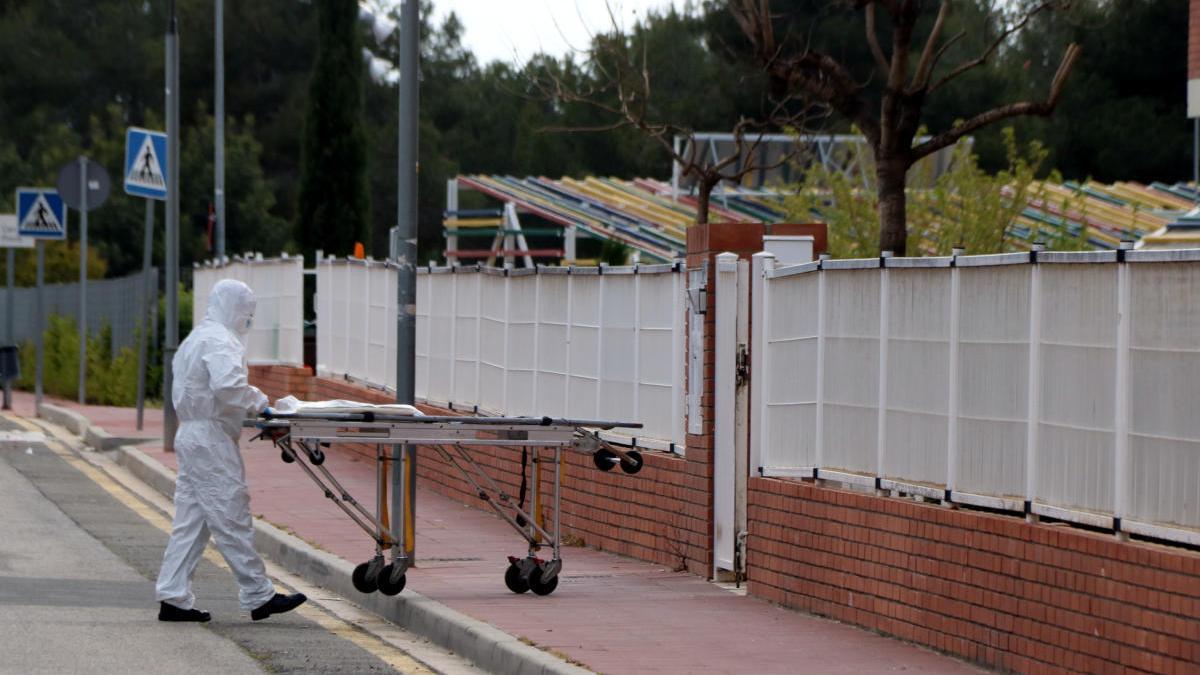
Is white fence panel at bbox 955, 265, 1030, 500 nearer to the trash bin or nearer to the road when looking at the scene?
the road

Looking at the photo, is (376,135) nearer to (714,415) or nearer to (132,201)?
(132,201)

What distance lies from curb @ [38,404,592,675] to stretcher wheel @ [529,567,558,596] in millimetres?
605

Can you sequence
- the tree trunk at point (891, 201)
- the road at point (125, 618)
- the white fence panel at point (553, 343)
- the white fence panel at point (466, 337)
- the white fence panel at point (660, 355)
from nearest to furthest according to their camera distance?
the road at point (125, 618) < the white fence panel at point (660, 355) < the white fence panel at point (553, 343) < the tree trunk at point (891, 201) < the white fence panel at point (466, 337)

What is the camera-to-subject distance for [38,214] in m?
25.7

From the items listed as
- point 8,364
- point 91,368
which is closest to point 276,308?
point 8,364

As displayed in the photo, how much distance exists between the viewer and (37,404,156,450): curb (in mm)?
21625

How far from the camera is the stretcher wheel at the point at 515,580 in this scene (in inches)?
443

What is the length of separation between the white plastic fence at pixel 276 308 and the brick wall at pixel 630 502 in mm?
6697

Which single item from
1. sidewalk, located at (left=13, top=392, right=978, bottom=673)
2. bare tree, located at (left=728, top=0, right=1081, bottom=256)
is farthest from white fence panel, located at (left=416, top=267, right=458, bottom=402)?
bare tree, located at (left=728, top=0, right=1081, bottom=256)

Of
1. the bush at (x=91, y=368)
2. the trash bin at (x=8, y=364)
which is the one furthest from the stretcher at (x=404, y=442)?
the bush at (x=91, y=368)

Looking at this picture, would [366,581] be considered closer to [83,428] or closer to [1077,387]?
[1077,387]

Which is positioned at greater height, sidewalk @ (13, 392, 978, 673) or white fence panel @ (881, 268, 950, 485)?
white fence panel @ (881, 268, 950, 485)

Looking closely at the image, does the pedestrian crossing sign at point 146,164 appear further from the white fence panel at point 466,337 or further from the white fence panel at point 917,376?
the white fence panel at point 917,376

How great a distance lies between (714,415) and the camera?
12062 millimetres
